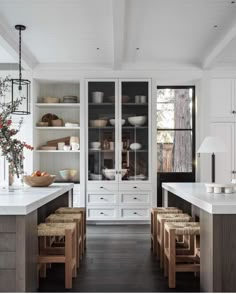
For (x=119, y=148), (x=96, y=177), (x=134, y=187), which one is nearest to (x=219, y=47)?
(x=119, y=148)

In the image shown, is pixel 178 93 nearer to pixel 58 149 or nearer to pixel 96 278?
pixel 58 149

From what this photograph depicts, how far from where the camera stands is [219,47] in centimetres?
527

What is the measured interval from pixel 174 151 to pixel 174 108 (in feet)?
2.60

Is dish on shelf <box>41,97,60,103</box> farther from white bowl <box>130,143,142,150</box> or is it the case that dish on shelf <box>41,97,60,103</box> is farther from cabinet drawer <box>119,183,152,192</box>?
cabinet drawer <box>119,183,152,192</box>

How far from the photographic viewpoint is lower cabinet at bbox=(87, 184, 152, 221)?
6.36m

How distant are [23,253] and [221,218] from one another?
4.44 ft

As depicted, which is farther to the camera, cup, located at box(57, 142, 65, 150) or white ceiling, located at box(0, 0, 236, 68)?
cup, located at box(57, 142, 65, 150)

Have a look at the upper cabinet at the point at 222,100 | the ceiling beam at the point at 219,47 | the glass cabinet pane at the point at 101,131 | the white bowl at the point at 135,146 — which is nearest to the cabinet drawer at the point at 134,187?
the glass cabinet pane at the point at 101,131

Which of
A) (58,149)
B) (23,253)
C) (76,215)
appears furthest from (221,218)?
(58,149)

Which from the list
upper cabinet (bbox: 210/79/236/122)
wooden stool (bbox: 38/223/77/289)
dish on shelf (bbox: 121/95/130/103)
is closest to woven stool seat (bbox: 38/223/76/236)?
wooden stool (bbox: 38/223/77/289)

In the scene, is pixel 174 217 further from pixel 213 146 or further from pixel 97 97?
pixel 97 97

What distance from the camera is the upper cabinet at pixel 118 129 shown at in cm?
643

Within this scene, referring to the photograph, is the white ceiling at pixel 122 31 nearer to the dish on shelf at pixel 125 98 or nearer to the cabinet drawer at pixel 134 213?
the dish on shelf at pixel 125 98

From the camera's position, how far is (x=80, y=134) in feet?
21.0
